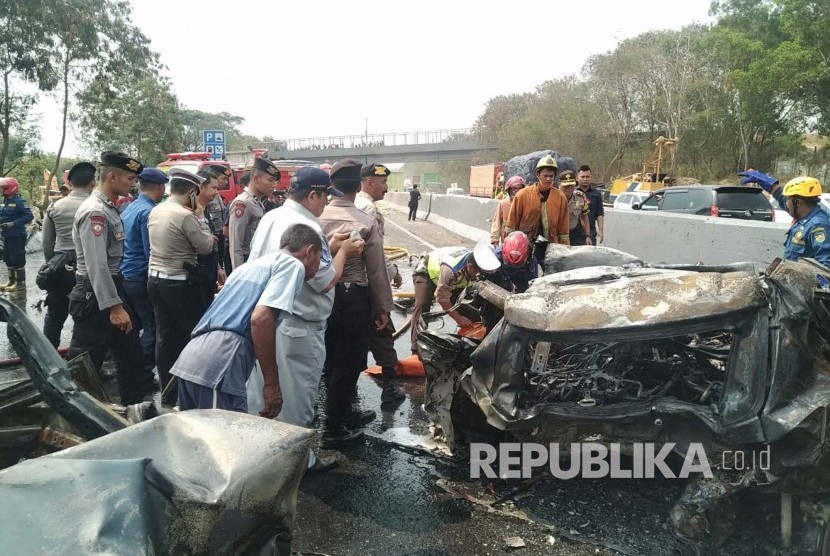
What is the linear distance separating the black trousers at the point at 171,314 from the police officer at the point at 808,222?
4565mm

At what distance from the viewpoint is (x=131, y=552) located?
1.42 metres

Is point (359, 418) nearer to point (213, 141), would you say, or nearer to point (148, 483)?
point (148, 483)

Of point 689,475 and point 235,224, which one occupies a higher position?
point 235,224

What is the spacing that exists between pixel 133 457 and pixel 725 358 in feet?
8.73

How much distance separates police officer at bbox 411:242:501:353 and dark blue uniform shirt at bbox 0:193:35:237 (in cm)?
784

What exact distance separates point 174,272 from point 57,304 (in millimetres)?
1328

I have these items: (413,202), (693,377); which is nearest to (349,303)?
(693,377)

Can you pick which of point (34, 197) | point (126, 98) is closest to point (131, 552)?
point (34, 197)

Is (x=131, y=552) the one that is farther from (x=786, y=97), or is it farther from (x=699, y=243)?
(x=786, y=97)

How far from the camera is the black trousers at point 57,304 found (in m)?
5.11

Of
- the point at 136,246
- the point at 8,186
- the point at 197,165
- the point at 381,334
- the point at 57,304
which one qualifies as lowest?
the point at 381,334

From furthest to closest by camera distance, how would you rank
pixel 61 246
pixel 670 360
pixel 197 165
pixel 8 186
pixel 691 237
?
pixel 197 165 → pixel 8 186 → pixel 691 237 → pixel 61 246 → pixel 670 360

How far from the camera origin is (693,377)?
2959 mm

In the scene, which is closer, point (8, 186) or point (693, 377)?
point (693, 377)
